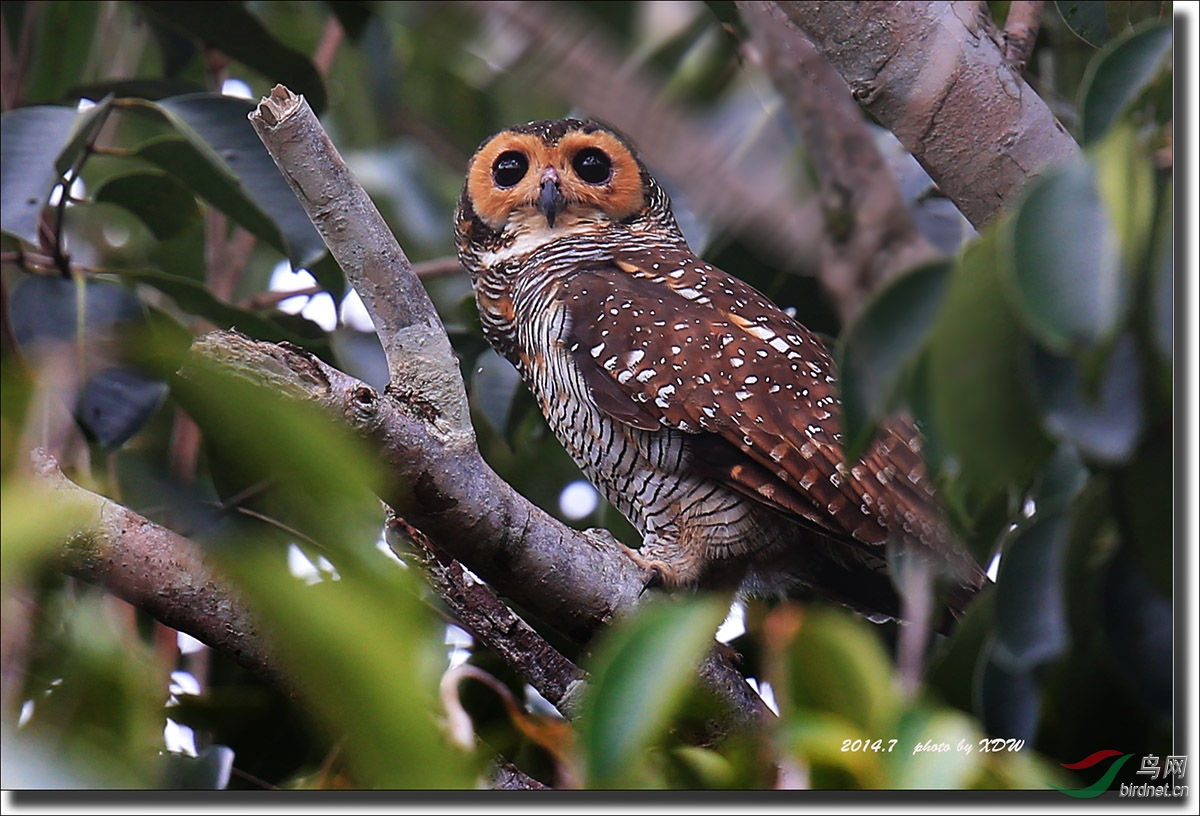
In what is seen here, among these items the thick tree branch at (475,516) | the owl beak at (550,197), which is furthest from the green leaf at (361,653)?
the owl beak at (550,197)

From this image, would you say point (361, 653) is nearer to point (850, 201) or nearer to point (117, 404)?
point (850, 201)

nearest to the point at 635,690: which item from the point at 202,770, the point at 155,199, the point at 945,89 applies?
the point at 202,770

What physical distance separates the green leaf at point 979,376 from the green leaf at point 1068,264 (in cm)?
3

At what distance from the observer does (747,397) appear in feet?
5.76

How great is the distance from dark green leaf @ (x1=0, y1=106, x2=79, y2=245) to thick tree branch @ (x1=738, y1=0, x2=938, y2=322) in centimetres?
106

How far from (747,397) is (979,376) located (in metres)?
0.86

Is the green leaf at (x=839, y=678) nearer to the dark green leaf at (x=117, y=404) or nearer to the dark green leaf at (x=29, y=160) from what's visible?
the dark green leaf at (x=117, y=404)

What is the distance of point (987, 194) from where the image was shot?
1.50 metres

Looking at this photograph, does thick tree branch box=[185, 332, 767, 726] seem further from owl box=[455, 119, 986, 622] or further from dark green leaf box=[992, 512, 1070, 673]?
dark green leaf box=[992, 512, 1070, 673]

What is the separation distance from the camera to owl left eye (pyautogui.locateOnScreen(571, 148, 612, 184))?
83.9 inches

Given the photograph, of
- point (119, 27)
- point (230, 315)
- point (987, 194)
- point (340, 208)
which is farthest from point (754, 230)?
point (119, 27)

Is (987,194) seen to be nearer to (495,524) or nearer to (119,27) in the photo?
(495,524)

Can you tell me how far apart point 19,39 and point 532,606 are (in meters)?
1.67

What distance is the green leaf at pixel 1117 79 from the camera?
1.02 m
